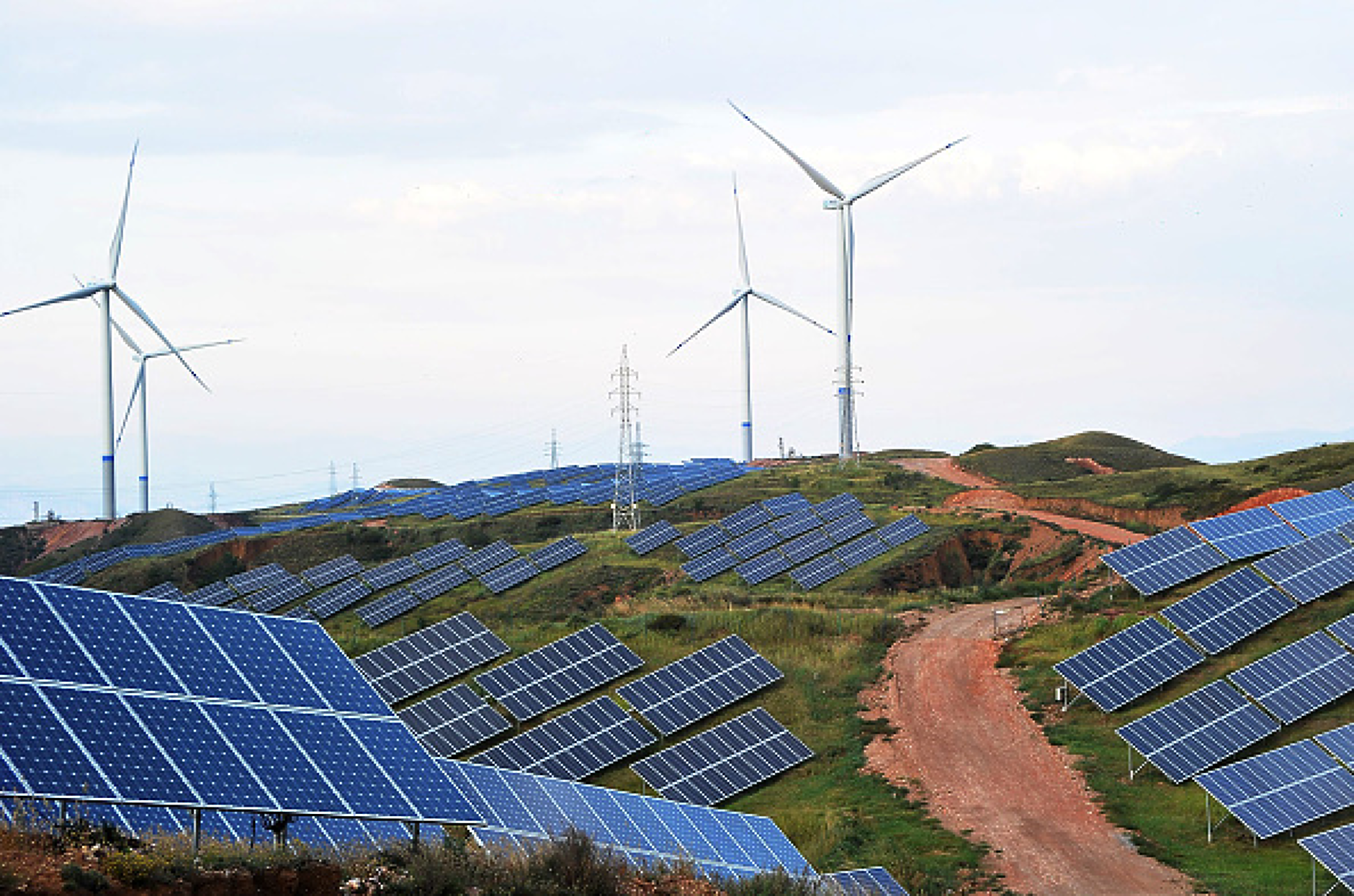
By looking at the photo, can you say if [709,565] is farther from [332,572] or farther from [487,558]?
[332,572]

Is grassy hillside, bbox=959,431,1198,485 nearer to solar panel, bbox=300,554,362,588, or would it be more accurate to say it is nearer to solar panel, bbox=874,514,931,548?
solar panel, bbox=874,514,931,548

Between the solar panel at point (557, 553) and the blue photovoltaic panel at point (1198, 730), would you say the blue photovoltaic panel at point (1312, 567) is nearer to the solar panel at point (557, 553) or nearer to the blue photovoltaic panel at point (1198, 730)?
the blue photovoltaic panel at point (1198, 730)

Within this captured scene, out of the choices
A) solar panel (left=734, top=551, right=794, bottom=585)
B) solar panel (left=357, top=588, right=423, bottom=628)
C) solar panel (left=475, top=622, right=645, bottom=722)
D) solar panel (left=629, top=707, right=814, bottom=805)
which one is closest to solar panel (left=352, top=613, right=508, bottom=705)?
solar panel (left=475, top=622, right=645, bottom=722)

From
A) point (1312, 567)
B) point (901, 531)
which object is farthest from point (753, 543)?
point (1312, 567)

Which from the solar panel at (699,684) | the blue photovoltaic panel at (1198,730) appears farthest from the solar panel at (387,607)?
the blue photovoltaic panel at (1198,730)

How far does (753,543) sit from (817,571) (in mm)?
7312

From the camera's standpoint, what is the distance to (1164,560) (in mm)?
65188

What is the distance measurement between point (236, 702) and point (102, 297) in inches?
4641

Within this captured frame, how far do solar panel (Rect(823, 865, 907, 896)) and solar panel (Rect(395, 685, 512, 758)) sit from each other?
22.2 metres

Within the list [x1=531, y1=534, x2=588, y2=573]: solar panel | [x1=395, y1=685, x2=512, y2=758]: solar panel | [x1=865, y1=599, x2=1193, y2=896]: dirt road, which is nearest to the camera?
[x1=865, y1=599, x2=1193, y2=896]: dirt road

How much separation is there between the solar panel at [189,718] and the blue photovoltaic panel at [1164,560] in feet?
146

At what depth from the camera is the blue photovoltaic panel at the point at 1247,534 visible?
65.8m

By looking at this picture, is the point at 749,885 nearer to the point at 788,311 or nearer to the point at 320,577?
the point at 320,577

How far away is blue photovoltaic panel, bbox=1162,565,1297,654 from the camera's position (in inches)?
2175
